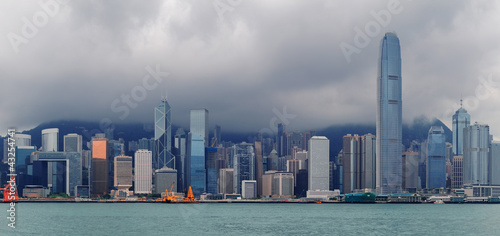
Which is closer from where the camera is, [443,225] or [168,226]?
[168,226]

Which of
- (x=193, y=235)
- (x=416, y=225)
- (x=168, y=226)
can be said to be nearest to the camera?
(x=193, y=235)

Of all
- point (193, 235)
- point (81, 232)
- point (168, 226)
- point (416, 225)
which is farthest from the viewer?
point (416, 225)

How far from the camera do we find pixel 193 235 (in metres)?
80.2

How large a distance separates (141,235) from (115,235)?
310cm

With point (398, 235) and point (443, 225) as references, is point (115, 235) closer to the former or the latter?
point (398, 235)

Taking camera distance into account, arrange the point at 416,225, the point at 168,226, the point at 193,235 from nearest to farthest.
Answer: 1. the point at 193,235
2. the point at 168,226
3. the point at 416,225

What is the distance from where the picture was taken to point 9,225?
90188 mm

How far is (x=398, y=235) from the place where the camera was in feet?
272

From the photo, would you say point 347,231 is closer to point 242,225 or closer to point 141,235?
point 242,225

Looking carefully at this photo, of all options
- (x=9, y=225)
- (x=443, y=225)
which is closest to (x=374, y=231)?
(x=443, y=225)

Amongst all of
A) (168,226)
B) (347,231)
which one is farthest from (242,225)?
(347,231)

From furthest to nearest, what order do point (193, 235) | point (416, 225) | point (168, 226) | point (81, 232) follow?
point (416, 225) → point (168, 226) → point (81, 232) → point (193, 235)

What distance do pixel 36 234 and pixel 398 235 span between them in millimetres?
44296

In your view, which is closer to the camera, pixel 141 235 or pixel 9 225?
pixel 141 235
